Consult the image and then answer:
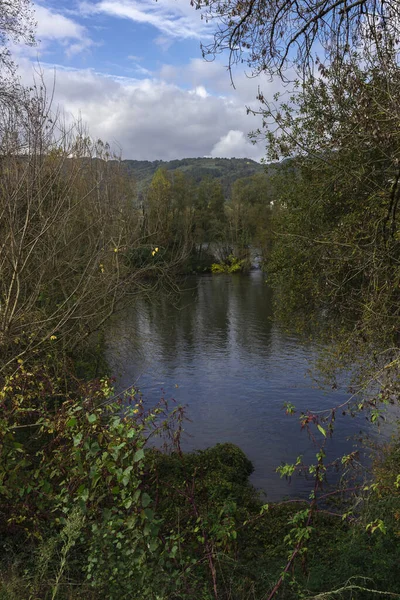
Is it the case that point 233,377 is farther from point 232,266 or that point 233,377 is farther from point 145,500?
point 232,266

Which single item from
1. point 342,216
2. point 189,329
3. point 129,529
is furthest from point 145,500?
point 189,329

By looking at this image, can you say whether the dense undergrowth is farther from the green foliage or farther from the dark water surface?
the green foliage

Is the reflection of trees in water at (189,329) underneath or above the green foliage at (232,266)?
underneath

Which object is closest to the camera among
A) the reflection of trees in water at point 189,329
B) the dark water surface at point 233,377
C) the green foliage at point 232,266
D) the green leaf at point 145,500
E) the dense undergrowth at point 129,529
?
the green leaf at point 145,500

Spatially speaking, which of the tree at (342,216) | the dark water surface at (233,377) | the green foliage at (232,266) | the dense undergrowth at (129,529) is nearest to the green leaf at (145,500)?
the dense undergrowth at (129,529)

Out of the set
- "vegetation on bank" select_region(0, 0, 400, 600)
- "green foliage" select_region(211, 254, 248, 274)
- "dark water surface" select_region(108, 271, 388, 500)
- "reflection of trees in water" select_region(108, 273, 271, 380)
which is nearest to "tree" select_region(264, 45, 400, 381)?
Result: "vegetation on bank" select_region(0, 0, 400, 600)

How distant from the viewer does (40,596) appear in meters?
4.76

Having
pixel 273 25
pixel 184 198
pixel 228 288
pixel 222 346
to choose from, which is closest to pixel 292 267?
pixel 222 346

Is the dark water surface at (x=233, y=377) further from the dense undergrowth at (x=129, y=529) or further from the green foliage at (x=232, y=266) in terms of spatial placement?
the green foliage at (x=232, y=266)

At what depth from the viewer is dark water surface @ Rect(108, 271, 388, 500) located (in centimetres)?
1566

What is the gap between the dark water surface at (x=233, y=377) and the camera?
617 inches

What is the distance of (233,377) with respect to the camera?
70.8ft

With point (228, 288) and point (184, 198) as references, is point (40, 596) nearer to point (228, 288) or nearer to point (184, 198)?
point (228, 288)

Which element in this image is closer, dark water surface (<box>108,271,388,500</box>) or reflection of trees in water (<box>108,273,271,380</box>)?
dark water surface (<box>108,271,388,500</box>)
